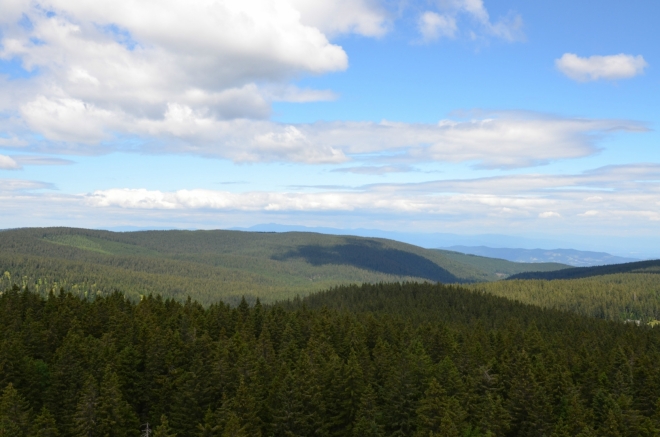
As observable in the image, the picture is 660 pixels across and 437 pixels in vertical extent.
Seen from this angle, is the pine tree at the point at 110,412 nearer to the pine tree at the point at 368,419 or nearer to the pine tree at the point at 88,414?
the pine tree at the point at 88,414

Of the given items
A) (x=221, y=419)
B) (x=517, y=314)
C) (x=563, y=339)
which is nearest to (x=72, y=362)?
(x=221, y=419)

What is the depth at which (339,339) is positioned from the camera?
275ft

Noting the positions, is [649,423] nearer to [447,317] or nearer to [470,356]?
[470,356]

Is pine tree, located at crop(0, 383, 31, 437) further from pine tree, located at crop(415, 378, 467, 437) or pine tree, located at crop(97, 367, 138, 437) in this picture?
pine tree, located at crop(415, 378, 467, 437)

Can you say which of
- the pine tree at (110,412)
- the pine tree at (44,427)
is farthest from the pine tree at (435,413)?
the pine tree at (44,427)

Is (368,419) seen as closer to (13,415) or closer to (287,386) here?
(287,386)

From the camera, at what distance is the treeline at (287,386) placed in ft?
168

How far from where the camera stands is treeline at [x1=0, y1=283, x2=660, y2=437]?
51125mm

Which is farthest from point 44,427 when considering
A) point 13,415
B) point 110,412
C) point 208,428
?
point 208,428

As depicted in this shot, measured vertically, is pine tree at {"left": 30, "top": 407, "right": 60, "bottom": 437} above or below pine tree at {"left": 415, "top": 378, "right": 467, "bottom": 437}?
below

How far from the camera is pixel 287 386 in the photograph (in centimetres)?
5447

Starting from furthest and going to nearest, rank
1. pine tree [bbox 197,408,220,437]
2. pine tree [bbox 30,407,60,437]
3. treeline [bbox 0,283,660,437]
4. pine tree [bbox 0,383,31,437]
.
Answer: treeline [bbox 0,283,660,437], pine tree [bbox 197,408,220,437], pine tree [bbox 30,407,60,437], pine tree [bbox 0,383,31,437]

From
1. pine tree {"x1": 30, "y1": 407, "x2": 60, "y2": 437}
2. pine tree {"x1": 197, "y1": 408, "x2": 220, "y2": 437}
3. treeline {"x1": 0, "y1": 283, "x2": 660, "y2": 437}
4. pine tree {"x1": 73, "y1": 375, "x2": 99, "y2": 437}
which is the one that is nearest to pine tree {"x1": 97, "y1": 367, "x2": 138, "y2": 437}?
treeline {"x1": 0, "y1": 283, "x2": 660, "y2": 437}

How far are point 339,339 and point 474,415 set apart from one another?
3108 centimetres
